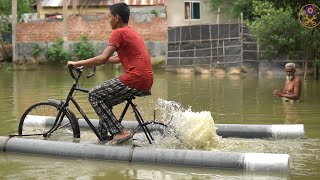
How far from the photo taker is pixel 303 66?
2234 centimetres

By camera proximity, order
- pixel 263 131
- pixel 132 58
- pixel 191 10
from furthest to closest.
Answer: pixel 191 10 < pixel 263 131 < pixel 132 58

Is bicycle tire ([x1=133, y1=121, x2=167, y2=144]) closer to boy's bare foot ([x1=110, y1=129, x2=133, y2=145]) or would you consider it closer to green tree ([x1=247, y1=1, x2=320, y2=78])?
boy's bare foot ([x1=110, y1=129, x2=133, y2=145])

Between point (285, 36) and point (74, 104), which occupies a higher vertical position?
point (285, 36)

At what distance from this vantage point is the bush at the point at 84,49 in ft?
99.5

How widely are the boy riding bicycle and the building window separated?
2702cm

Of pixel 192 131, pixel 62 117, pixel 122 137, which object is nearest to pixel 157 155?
pixel 122 137

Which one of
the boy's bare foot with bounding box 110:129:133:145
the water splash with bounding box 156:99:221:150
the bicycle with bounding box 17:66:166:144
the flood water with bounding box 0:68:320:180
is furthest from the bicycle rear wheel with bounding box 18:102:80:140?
the water splash with bounding box 156:99:221:150

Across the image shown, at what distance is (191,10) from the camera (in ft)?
113

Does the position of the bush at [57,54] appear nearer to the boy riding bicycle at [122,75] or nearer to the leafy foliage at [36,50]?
the leafy foliage at [36,50]

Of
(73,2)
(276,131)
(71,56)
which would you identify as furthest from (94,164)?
(73,2)

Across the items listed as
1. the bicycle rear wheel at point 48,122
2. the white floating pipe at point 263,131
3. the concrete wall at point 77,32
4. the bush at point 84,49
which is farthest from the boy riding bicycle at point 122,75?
the concrete wall at point 77,32

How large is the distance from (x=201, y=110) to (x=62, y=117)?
4998 mm

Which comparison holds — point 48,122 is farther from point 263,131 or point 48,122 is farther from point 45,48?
point 45,48

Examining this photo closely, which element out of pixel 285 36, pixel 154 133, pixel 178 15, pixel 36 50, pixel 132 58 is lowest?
pixel 154 133
